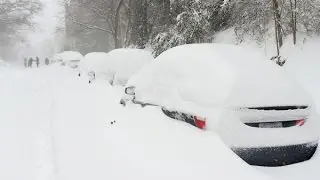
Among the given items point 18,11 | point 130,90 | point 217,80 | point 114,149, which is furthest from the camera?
point 18,11

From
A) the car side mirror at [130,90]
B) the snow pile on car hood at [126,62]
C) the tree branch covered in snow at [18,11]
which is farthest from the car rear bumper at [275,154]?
the tree branch covered in snow at [18,11]

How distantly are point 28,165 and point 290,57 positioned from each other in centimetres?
888

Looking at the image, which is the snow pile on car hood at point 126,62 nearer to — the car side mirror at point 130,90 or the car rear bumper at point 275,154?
the car side mirror at point 130,90

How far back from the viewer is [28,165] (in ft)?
18.4

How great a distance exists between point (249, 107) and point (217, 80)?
53 centimetres

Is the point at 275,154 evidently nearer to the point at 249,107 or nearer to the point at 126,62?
the point at 249,107

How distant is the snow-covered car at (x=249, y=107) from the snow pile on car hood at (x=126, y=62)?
7779 millimetres

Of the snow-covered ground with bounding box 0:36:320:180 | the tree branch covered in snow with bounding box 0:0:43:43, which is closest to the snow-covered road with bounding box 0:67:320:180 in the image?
the snow-covered ground with bounding box 0:36:320:180

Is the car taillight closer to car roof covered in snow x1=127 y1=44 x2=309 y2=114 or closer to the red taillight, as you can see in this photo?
car roof covered in snow x1=127 y1=44 x2=309 y2=114

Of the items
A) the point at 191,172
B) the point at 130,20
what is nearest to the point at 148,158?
the point at 191,172

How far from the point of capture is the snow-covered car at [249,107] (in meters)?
4.11

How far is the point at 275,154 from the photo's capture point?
4156 millimetres

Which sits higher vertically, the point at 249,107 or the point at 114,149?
the point at 249,107

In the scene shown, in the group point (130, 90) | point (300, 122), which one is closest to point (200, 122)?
point (300, 122)
